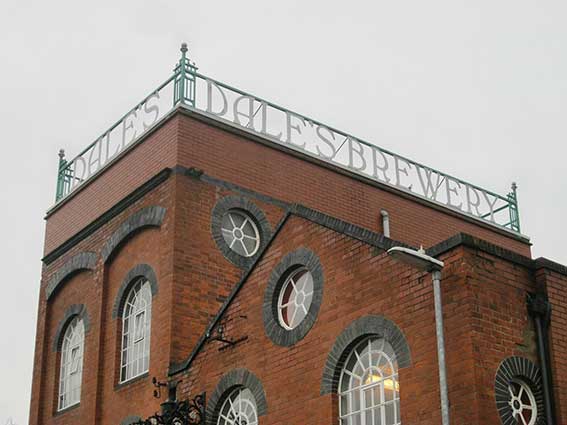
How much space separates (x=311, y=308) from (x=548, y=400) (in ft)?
13.6

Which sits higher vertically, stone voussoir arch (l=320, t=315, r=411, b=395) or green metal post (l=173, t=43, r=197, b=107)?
green metal post (l=173, t=43, r=197, b=107)

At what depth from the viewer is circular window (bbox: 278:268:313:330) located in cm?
1750

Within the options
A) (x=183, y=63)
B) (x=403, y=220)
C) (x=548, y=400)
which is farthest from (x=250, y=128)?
(x=548, y=400)

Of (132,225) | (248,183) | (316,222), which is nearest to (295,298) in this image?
(316,222)

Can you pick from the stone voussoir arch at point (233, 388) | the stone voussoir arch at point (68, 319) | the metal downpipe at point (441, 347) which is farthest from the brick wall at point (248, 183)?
the metal downpipe at point (441, 347)

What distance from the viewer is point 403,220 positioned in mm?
26453

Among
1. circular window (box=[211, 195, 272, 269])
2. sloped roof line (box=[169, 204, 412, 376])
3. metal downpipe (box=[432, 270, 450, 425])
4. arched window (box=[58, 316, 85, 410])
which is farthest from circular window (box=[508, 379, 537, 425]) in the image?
arched window (box=[58, 316, 85, 410])

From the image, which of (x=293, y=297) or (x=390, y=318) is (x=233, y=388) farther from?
(x=390, y=318)

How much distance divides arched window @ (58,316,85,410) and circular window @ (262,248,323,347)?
26.2 feet

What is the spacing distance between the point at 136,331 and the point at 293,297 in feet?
19.9

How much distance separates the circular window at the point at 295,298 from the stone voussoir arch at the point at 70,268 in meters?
8.04

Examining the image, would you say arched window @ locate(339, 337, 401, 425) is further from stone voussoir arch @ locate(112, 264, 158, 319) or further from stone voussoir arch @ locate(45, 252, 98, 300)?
stone voussoir arch @ locate(45, 252, 98, 300)

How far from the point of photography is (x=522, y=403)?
14695 mm

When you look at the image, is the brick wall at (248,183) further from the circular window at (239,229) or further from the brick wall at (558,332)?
the brick wall at (558,332)
